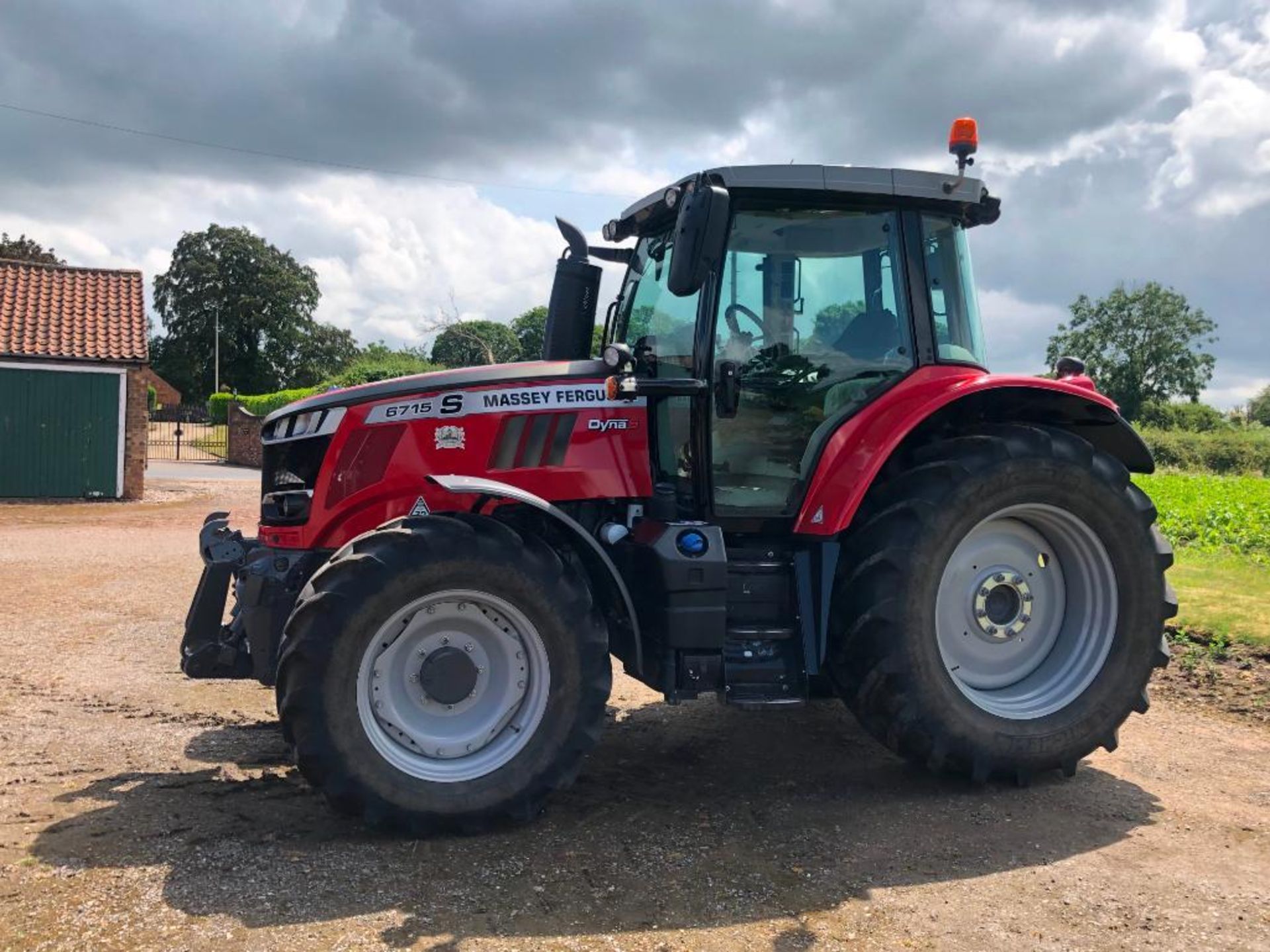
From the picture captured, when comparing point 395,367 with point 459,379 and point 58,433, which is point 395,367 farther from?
point 459,379

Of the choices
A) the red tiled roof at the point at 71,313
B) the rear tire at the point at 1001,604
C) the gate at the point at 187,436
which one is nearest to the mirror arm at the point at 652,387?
the rear tire at the point at 1001,604

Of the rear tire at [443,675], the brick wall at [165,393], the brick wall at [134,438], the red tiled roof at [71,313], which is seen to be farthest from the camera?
the brick wall at [165,393]

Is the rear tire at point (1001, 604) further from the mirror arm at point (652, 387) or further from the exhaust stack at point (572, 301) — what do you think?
the exhaust stack at point (572, 301)

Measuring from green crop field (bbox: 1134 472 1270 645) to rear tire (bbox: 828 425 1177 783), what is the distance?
285 cm

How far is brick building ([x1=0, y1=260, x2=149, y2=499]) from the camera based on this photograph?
19469 mm

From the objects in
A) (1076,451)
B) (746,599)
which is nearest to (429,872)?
(746,599)

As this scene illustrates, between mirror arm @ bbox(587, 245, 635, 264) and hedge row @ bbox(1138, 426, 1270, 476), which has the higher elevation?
hedge row @ bbox(1138, 426, 1270, 476)

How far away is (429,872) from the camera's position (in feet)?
Answer: 12.0

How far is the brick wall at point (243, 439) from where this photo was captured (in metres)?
34.3

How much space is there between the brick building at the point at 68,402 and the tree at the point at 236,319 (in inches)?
1959

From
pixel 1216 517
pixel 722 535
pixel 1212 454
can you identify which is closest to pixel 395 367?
pixel 1216 517

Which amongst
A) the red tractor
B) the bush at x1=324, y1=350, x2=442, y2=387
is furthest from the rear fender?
the bush at x1=324, y1=350, x2=442, y2=387

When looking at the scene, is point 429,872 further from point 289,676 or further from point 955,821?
point 955,821

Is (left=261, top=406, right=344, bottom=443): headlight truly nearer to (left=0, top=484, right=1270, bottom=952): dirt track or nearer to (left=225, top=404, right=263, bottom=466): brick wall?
(left=0, top=484, right=1270, bottom=952): dirt track
